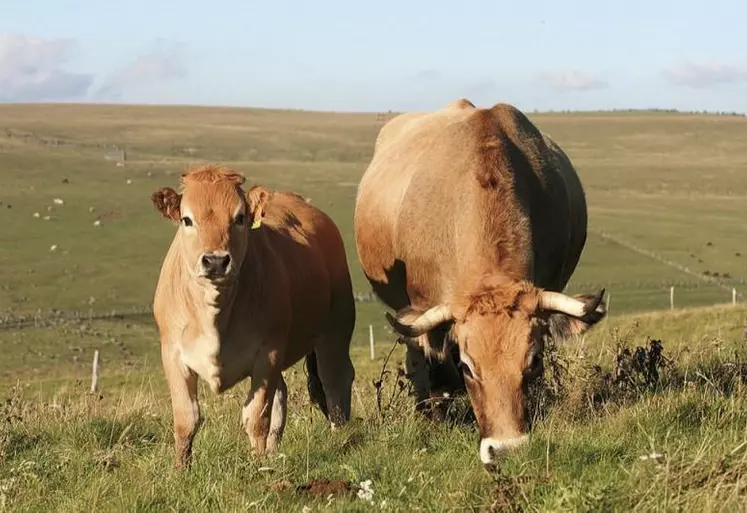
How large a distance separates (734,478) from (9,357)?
3044cm

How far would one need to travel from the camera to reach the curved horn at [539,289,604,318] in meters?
7.24

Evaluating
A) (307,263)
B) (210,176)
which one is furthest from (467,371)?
(307,263)

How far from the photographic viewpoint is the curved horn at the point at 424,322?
7457mm

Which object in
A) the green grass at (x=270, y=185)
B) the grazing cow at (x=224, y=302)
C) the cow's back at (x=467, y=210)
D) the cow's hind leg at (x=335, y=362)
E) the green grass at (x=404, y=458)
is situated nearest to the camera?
the green grass at (x=404, y=458)

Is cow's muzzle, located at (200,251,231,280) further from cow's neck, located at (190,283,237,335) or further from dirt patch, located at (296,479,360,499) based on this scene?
dirt patch, located at (296,479,360,499)

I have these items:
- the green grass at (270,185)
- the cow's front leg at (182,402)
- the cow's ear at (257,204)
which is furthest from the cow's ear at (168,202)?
the green grass at (270,185)

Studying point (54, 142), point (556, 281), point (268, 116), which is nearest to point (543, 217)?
point (556, 281)

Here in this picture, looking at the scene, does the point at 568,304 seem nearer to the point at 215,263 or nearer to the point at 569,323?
the point at 569,323

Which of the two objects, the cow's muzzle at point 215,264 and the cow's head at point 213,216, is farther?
the cow's head at point 213,216

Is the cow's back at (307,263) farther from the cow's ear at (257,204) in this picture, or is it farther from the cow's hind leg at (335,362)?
the cow's ear at (257,204)

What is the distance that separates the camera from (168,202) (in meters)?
7.65

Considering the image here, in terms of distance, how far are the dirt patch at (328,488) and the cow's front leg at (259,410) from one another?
1.68 m

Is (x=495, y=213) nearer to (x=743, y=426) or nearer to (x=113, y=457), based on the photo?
(x=743, y=426)

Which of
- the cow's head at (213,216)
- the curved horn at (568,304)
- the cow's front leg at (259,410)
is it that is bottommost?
the cow's front leg at (259,410)
